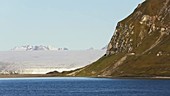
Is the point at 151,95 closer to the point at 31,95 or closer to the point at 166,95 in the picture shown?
the point at 166,95

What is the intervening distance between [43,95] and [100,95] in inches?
910

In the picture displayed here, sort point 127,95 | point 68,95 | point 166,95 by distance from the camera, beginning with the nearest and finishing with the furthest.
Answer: point 166,95 < point 127,95 < point 68,95

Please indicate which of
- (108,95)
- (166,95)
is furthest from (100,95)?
(166,95)

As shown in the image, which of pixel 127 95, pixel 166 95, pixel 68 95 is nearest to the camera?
pixel 166 95

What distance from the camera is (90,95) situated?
188 meters

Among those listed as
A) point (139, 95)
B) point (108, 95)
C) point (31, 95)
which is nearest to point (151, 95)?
point (139, 95)

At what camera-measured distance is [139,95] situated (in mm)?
179625

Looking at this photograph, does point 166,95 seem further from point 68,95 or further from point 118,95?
point 68,95

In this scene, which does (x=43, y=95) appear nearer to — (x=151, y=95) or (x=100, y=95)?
(x=100, y=95)

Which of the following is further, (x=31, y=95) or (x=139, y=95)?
(x=31, y=95)

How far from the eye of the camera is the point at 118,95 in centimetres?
18412

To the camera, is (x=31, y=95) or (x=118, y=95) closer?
(x=118, y=95)

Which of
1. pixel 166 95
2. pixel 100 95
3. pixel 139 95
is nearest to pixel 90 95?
pixel 100 95

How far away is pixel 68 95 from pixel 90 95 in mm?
10269
